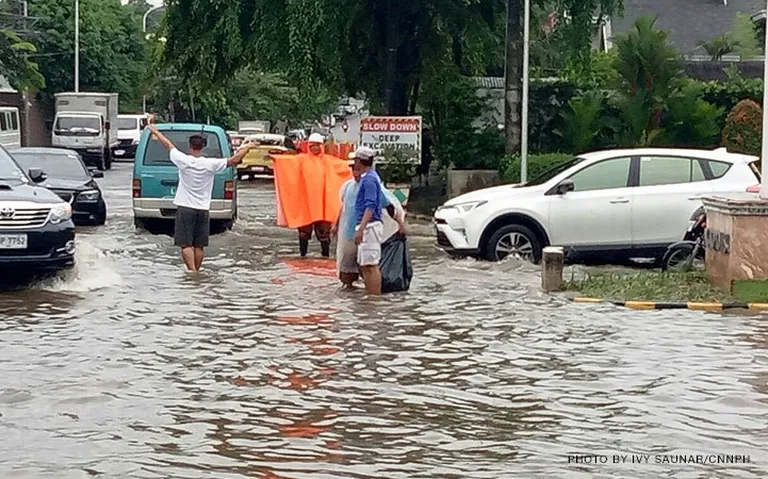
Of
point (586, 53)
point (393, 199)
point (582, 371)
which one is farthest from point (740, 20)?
point (582, 371)

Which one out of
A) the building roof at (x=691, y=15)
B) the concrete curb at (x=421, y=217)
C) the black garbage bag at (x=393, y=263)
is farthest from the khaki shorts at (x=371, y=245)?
the building roof at (x=691, y=15)

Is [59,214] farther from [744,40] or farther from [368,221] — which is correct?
[744,40]

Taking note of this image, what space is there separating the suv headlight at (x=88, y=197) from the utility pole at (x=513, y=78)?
8.31 m

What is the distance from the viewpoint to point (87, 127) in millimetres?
53000

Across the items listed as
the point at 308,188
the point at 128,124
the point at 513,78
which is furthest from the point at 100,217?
the point at 128,124

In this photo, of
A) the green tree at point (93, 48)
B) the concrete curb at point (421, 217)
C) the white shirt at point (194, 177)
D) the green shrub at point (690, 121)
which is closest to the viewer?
the white shirt at point (194, 177)

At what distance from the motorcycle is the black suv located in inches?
277

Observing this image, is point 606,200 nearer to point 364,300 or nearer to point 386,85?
point 364,300

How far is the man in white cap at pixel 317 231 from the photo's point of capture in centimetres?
1977

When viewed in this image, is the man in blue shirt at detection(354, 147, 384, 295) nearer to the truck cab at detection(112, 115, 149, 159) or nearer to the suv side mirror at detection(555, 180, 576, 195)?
the suv side mirror at detection(555, 180, 576, 195)

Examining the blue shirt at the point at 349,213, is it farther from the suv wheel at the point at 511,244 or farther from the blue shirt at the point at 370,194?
the suv wheel at the point at 511,244

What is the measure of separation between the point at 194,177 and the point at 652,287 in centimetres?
→ 574

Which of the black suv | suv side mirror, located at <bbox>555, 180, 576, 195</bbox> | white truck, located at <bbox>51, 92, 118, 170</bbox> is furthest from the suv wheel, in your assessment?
white truck, located at <bbox>51, 92, 118, 170</bbox>

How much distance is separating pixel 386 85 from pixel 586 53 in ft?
15.2
